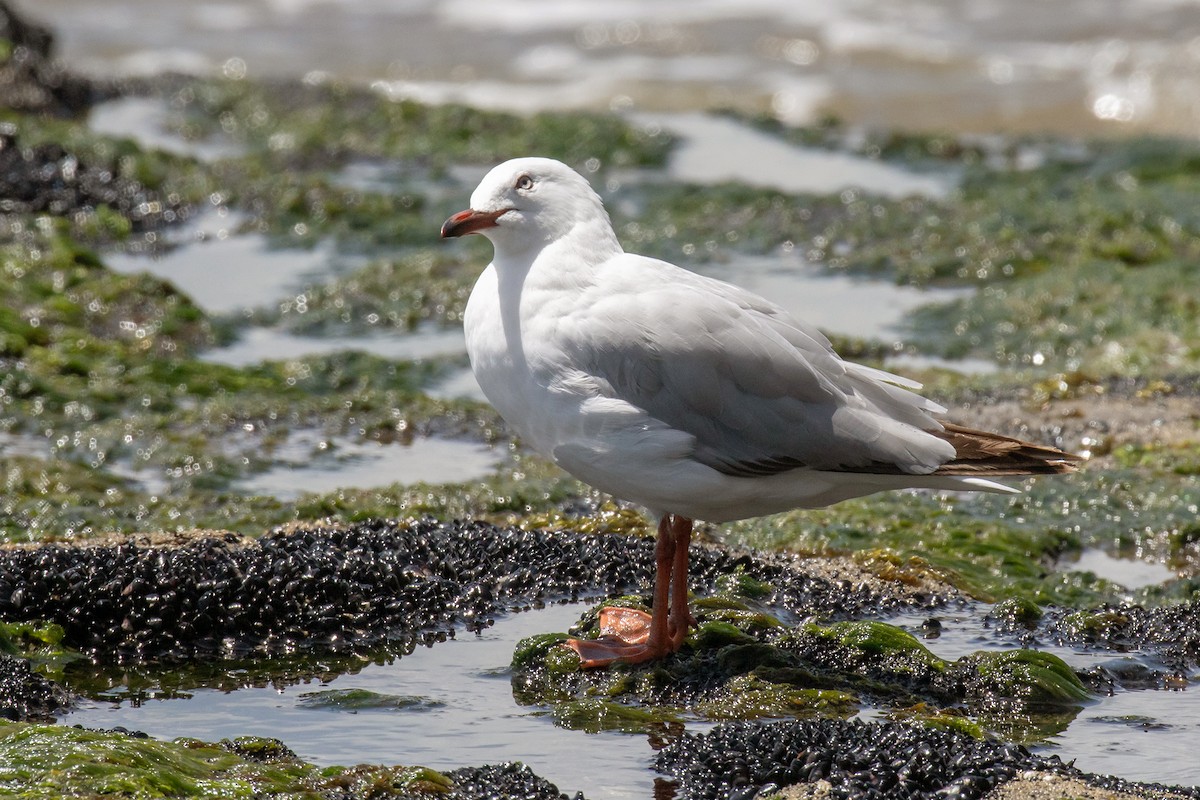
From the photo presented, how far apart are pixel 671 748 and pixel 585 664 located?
68 cm

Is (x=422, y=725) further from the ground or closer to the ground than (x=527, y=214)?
closer to the ground

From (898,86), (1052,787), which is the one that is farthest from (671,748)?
(898,86)

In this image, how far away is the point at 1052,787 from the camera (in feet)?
12.4

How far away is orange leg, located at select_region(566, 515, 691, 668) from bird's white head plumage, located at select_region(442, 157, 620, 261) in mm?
997

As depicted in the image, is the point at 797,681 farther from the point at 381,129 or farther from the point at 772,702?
the point at 381,129

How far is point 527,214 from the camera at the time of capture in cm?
502

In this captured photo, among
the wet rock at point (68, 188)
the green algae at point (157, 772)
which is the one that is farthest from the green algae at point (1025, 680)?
the wet rock at point (68, 188)

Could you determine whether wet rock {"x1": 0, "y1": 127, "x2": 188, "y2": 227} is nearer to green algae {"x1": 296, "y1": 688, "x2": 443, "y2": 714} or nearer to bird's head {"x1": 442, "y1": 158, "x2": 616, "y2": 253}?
bird's head {"x1": 442, "y1": 158, "x2": 616, "y2": 253}

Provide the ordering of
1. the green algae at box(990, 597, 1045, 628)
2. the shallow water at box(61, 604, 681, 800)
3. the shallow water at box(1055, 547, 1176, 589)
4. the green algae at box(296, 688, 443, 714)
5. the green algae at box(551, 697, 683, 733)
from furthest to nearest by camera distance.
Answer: the shallow water at box(1055, 547, 1176, 589) < the green algae at box(990, 597, 1045, 628) < the green algae at box(296, 688, 443, 714) < the green algae at box(551, 697, 683, 733) < the shallow water at box(61, 604, 681, 800)

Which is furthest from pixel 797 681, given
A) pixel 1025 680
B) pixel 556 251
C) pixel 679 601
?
pixel 556 251

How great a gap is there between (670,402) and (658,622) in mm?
713

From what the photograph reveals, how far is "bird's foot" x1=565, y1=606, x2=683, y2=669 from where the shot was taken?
189 inches

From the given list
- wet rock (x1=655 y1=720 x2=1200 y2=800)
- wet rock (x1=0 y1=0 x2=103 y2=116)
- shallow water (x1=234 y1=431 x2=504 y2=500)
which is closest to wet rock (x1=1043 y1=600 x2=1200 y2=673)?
wet rock (x1=655 y1=720 x2=1200 y2=800)

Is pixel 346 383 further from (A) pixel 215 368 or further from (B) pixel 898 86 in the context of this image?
(B) pixel 898 86
